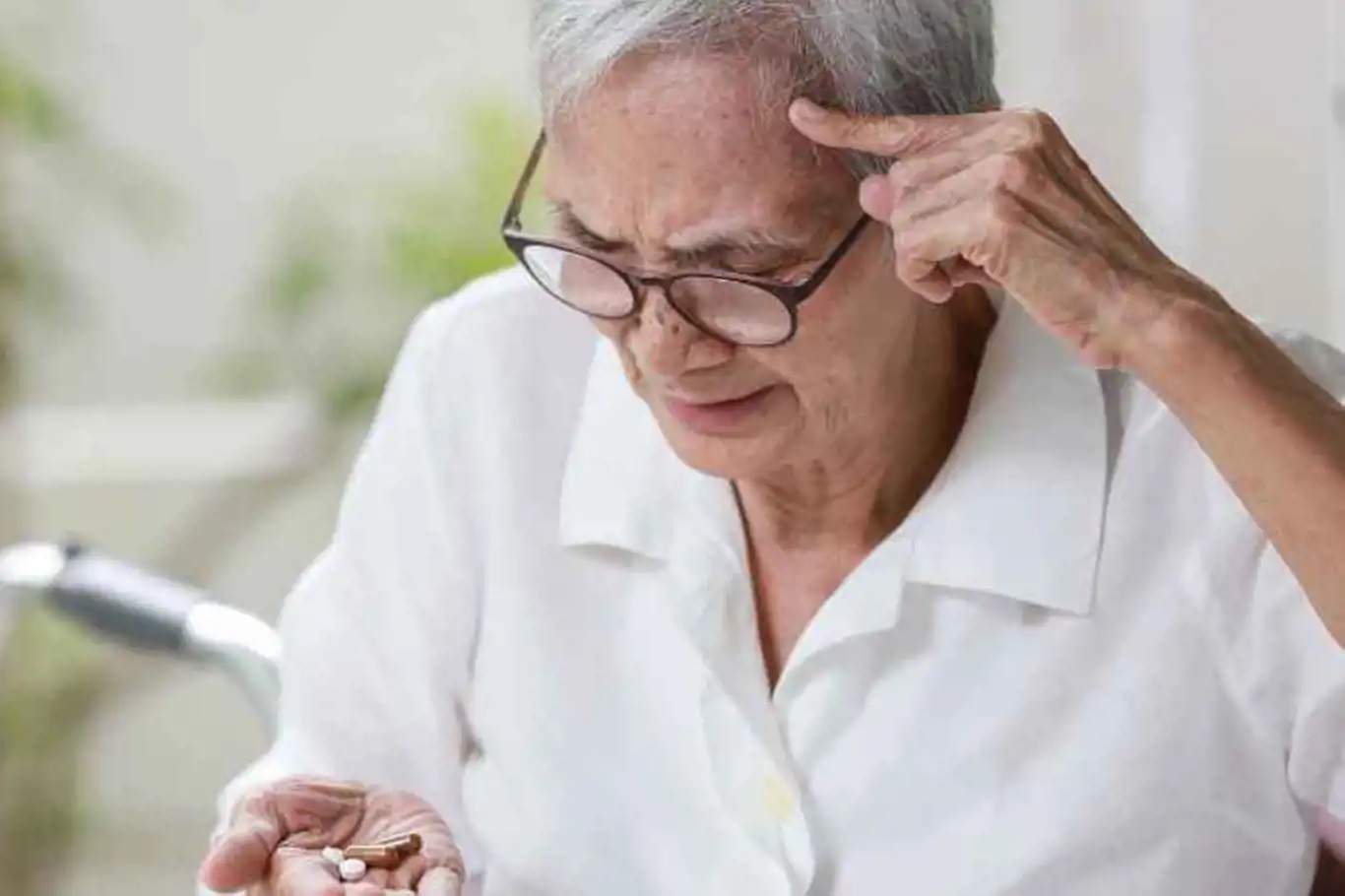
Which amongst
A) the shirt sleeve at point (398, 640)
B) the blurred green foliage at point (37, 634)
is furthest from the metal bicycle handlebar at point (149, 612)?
the blurred green foliage at point (37, 634)

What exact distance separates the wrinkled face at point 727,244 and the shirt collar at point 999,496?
0.07m

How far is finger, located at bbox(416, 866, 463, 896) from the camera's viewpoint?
3.74 ft

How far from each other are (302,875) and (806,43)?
0.54 metres

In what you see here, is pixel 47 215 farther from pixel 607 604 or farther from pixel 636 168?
pixel 636 168

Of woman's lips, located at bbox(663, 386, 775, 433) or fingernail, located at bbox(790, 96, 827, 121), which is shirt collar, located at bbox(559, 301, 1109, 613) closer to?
woman's lips, located at bbox(663, 386, 775, 433)

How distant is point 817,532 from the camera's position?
4.25 feet

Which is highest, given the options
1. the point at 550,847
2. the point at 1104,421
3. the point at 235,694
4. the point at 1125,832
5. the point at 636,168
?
the point at 636,168

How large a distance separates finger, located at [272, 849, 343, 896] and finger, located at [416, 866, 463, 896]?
0.05 m

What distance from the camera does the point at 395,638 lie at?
136 cm

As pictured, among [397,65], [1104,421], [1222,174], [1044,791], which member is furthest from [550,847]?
[397,65]

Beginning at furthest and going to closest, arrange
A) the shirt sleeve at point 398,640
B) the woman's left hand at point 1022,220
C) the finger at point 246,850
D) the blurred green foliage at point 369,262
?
the blurred green foliage at point 369,262
the shirt sleeve at point 398,640
the finger at point 246,850
the woman's left hand at point 1022,220

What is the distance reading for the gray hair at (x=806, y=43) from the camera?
108cm

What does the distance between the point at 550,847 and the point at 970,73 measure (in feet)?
1.79

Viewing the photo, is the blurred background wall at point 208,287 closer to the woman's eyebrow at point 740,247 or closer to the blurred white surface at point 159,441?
the blurred white surface at point 159,441
